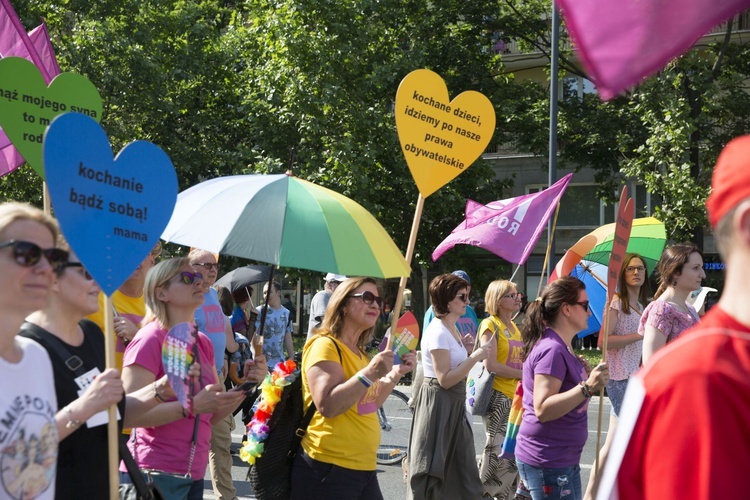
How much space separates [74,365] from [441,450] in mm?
3526

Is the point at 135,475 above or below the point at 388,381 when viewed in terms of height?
below

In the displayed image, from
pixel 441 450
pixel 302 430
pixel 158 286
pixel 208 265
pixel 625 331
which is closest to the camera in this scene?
pixel 158 286

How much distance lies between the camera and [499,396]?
7.22 meters

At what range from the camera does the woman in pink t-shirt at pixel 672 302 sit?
648 centimetres

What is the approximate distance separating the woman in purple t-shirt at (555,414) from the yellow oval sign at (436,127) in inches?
38.5

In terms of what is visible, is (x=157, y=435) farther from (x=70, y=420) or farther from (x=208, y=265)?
(x=208, y=265)

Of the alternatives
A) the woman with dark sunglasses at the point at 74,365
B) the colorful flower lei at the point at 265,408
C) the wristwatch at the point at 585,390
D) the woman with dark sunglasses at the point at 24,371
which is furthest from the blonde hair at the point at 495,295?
the woman with dark sunglasses at the point at 24,371

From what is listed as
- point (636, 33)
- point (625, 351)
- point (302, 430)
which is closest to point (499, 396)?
point (625, 351)

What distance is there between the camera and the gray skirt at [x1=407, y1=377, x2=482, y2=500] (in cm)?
625

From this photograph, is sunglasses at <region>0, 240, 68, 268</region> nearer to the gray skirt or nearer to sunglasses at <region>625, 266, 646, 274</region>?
the gray skirt

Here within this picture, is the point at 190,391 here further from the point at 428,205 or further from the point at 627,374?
the point at 428,205

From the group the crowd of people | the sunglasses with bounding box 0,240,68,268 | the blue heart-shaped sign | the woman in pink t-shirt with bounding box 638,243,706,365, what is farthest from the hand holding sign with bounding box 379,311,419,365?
the sunglasses with bounding box 0,240,68,268

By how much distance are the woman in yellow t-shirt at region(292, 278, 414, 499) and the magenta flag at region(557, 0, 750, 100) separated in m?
2.93

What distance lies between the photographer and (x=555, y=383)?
5.01 m
